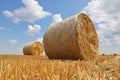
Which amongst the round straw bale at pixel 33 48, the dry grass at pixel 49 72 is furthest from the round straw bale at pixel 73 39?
the round straw bale at pixel 33 48

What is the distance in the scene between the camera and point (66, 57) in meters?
9.16

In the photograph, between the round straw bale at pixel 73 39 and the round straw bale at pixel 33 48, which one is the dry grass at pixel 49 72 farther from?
the round straw bale at pixel 33 48

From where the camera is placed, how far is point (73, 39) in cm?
880

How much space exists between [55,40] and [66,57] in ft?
2.82

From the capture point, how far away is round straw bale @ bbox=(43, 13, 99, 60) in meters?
8.82

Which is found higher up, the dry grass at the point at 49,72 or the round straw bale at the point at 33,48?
the round straw bale at the point at 33,48

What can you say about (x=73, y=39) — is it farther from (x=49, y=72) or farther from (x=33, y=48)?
(x=33, y=48)

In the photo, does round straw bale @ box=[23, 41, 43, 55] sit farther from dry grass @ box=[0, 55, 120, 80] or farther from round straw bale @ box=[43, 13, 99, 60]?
dry grass @ box=[0, 55, 120, 80]

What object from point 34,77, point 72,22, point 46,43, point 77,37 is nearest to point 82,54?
point 77,37

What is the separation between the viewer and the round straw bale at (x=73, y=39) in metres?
8.82

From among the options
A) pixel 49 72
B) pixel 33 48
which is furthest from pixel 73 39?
pixel 33 48

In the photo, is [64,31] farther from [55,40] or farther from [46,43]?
[46,43]

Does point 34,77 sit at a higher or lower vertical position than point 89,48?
lower

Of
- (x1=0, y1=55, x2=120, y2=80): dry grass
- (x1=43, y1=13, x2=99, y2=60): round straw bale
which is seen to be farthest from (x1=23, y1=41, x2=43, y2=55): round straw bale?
(x1=0, y1=55, x2=120, y2=80): dry grass
